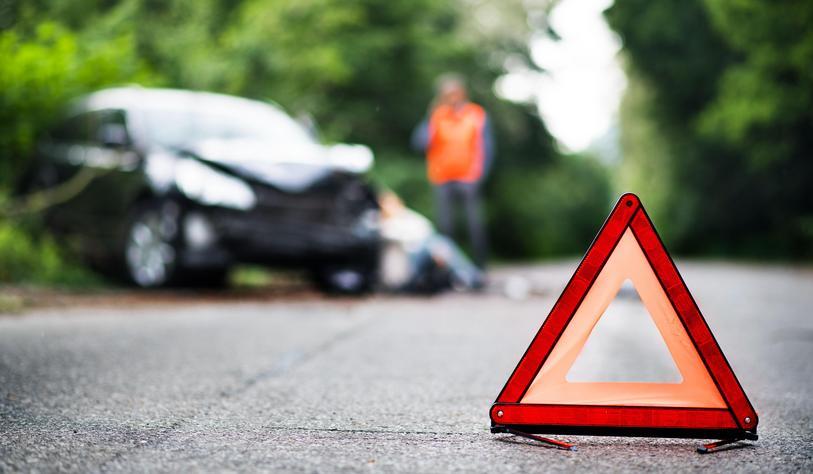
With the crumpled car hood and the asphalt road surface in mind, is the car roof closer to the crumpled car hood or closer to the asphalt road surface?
the crumpled car hood

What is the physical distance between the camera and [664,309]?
359 centimetres

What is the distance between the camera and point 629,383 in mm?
3596

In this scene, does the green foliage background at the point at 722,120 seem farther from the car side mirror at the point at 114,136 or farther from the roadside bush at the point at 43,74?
the car side mirror at the point at 114,136

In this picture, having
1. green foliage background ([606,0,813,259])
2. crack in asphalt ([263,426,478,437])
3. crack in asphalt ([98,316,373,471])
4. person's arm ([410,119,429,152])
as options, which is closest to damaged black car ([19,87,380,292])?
person's arm ([410,119,429,152])

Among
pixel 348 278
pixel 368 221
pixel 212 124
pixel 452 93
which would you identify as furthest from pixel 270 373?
pixel 452 93

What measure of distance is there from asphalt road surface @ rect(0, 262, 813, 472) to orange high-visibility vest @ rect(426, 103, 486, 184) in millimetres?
3781

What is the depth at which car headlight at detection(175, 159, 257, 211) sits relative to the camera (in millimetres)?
9383

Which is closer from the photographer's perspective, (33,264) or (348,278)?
(33,264)

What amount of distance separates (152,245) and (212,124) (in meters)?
1.50

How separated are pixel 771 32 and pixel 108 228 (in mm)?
13634

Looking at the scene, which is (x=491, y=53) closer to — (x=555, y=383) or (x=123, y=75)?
(x=123, y=75)

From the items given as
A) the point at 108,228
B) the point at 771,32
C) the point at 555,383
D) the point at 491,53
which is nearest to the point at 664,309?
the point at 555,383

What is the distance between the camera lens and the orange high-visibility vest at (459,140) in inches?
477

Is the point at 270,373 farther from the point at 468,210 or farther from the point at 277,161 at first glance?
the point at 468,210
